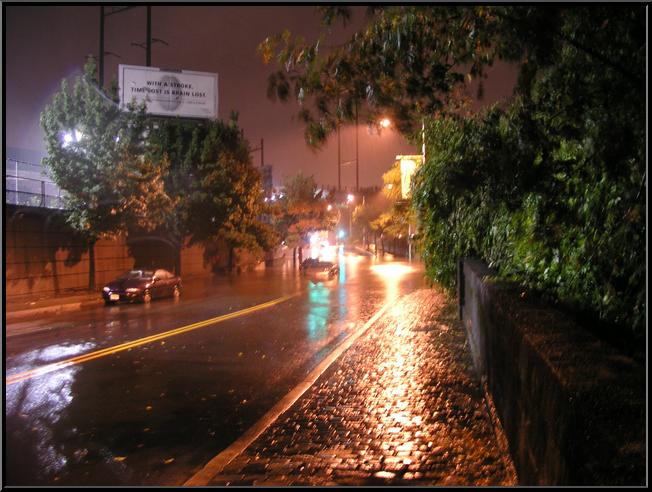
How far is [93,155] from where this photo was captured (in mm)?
22984

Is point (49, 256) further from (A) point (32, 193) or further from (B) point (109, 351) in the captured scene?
(B) point (109, 351)

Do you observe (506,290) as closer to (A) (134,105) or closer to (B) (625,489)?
(B) (625,489)

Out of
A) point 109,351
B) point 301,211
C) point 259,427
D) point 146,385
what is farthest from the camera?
point 301,211

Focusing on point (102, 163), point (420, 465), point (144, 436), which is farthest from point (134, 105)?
point (420, 465)

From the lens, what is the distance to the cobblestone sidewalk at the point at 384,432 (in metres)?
5.13

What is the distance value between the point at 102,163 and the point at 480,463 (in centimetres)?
2098

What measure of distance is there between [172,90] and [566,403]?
32.3 meters

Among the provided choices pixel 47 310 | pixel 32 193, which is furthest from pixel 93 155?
pixel 47 310

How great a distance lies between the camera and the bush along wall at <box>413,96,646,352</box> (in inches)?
181

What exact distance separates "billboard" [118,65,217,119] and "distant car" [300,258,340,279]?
10.7 meters

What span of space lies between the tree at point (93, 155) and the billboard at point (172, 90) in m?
7.07

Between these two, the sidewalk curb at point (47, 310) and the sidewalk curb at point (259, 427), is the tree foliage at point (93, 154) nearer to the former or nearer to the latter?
the sidewalk curb at point (47, 310)

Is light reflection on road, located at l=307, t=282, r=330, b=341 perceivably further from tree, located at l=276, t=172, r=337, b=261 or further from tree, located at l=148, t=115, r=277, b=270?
tree, located at l=276, t=172, r=337, b=261

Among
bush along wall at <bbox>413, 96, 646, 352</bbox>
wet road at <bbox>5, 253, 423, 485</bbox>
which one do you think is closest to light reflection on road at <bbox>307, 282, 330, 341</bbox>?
wet road at <bbox>5, 253, 423, 485</bbox>
